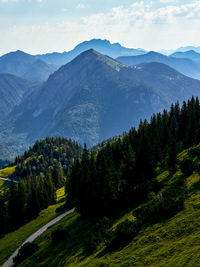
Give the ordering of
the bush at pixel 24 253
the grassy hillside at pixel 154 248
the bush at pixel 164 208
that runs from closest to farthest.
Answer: the grassy hillside at pixel 154 248 < the bush at pixel 164 208 < the bush at pixel 24 253

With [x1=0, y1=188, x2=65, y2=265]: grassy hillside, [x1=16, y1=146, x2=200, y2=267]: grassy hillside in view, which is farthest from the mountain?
[x1=0, y1=188, x2=65, y2=265]: grassy hillside

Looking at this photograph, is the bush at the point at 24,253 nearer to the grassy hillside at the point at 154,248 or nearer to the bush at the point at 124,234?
the grassy hillside at the point at 154,248

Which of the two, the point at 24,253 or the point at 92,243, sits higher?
the point at 92,243

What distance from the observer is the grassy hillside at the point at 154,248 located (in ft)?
96.7

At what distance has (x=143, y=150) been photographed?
6500 centimetres

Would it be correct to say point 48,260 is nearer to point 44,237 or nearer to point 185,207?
point 44,237

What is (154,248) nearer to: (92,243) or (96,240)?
(92,243)

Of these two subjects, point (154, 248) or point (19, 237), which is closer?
point (154, 248)

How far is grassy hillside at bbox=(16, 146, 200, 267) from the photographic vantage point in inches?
1160

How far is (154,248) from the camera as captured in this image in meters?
33.5

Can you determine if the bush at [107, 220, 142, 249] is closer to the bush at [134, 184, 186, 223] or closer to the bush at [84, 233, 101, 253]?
the bush at [134, 184, 186, 223]

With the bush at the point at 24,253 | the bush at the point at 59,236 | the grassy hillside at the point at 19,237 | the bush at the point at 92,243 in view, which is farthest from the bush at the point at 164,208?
the grassy hillside at the point at 19,237

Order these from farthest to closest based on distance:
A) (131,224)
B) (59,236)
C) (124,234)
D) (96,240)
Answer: (59,236) → (96,240) → (131,224) → (124,234)

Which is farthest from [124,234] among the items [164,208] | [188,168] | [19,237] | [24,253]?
[19,237]
